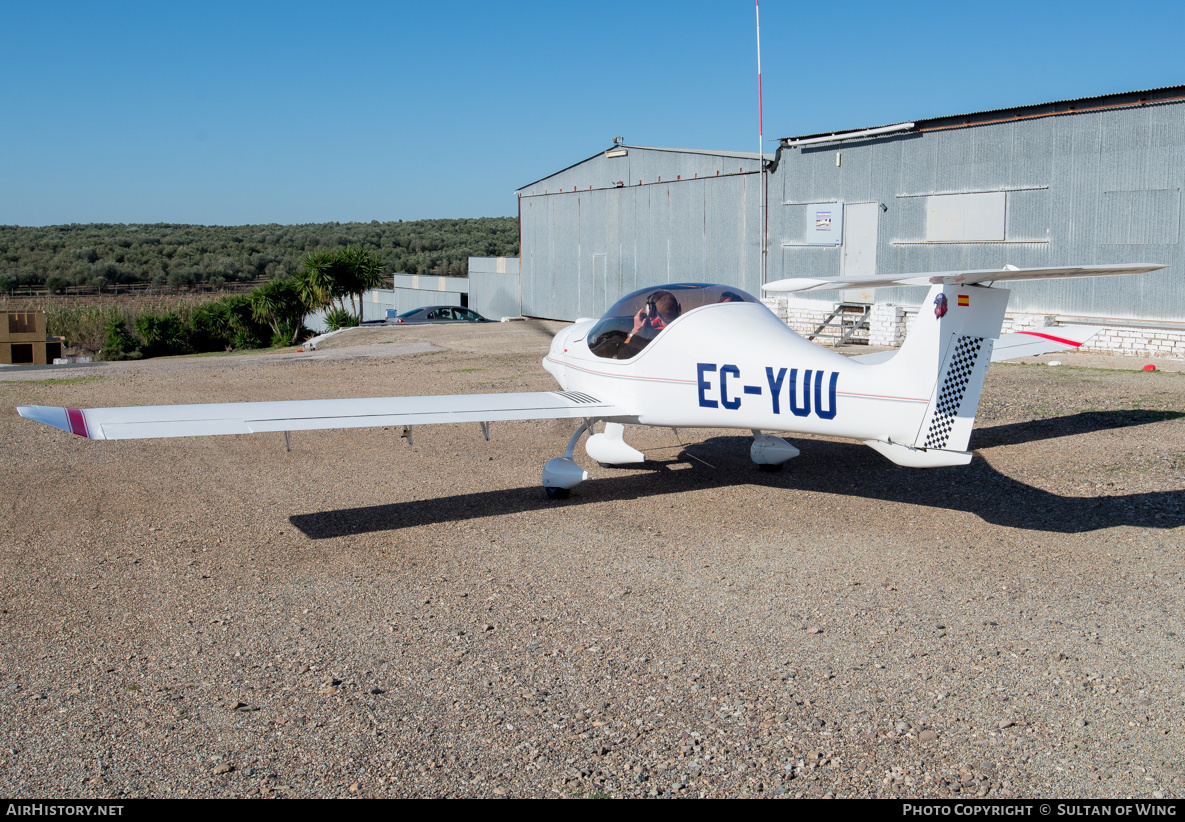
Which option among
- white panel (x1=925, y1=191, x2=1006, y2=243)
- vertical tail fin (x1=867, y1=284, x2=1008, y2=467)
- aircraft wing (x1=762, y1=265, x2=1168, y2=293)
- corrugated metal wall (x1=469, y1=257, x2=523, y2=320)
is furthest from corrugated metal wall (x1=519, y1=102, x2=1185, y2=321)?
vertical tail fin (x1=867, y1=284, x2=1008, y2=467)

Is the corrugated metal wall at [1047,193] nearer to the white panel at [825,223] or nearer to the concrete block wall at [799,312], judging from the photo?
the white panel at [825,223]

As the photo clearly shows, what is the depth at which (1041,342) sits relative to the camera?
10922 millimetres

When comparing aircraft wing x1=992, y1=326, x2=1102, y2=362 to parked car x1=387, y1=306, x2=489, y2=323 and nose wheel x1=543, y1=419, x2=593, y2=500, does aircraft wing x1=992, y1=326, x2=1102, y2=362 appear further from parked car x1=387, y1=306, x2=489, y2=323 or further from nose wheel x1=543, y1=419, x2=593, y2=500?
parked car x1=387, y1=306, x2=489, y2=323

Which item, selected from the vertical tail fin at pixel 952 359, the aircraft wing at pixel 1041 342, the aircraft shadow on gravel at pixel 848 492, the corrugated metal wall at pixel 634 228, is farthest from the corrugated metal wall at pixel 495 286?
the vertical tail fin at pixel 952 359

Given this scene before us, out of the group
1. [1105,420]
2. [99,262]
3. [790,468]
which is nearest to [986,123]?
[1105,420]

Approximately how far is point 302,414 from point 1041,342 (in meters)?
8.78

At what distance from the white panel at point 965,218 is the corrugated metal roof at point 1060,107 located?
163 cm

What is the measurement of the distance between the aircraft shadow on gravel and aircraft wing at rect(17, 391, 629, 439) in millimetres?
893

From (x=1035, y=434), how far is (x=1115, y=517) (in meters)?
3.58

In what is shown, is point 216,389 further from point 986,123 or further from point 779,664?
point 986,123

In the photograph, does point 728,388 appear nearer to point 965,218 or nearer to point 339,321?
point 965,218

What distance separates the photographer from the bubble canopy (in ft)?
28.8

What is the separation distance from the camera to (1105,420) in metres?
11.5

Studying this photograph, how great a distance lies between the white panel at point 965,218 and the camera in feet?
65.0
